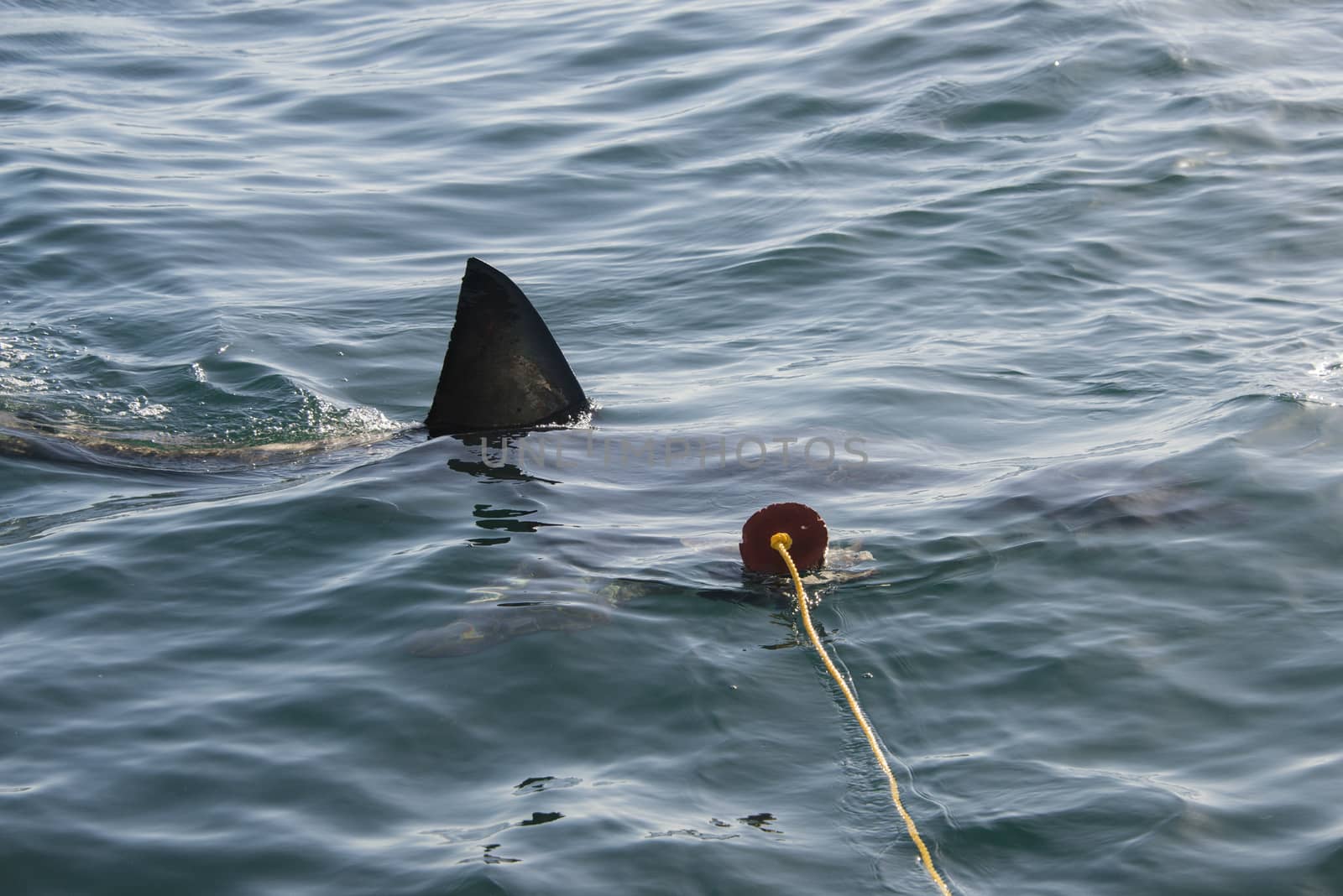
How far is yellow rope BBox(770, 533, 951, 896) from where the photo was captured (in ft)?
12.3

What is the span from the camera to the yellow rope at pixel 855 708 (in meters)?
3.74

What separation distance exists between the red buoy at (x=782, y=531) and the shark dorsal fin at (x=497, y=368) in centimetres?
174

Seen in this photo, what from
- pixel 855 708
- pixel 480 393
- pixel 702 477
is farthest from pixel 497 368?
pixel 855 708

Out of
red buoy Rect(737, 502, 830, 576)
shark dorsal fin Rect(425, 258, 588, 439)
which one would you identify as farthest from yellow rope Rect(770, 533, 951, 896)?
shark dorsal fin Rect(425, 258, 588, 439)

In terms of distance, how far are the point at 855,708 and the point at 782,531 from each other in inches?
39.0

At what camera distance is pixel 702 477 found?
265 inches

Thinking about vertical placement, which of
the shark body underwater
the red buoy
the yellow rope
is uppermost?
the shark body underwater

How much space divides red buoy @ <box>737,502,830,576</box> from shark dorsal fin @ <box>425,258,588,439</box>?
1737 millimetres

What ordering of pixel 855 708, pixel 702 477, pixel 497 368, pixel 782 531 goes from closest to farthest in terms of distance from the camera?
pixel 855 708
pixel 782 531
pixel 497 368
pixel 702 477

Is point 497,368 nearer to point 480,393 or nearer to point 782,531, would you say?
point 480,393

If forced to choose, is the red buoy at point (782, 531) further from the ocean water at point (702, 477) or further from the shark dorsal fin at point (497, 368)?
the shark dorsal fin at point (497, 368)

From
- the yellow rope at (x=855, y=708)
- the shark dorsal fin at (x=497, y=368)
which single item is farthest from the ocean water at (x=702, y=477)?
the shark dorsal fin at (x=497, y=368)

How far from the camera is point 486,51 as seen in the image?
1609cm

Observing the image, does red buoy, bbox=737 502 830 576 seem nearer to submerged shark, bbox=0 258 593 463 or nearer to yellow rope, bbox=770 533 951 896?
yellow rope, bbox=770 533 951 896
